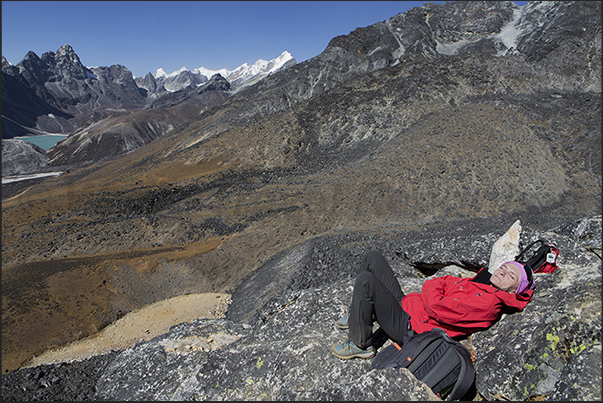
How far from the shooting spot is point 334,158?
20.2m

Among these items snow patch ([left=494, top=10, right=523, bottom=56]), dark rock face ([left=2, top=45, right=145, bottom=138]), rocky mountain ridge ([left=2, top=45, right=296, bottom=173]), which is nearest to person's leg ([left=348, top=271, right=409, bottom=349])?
snow patch ([left=494, top=10, right=523, bottom=56])

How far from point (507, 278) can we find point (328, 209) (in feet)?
34.0

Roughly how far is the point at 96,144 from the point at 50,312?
2003 inches

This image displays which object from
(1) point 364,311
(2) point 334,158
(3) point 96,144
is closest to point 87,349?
(1) point 364,311

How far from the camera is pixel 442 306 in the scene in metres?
3.46

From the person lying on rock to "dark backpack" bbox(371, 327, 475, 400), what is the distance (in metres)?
A: 0.21

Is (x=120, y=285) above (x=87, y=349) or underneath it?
above

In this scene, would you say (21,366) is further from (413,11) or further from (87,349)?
(413,11)

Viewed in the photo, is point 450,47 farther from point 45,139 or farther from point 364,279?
point 45,139

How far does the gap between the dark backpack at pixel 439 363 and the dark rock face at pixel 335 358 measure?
0.11 metres

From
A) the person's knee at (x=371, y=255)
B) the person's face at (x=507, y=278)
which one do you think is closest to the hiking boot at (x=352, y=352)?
the person's knee at (x=371, y=255)

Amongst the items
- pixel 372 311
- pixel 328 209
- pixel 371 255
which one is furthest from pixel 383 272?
pixel 328 209

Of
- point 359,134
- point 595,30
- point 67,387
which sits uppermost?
point 595,30

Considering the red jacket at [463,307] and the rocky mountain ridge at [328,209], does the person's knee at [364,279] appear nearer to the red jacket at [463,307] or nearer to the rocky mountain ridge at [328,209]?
the red jacket at [463,307]
